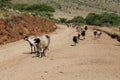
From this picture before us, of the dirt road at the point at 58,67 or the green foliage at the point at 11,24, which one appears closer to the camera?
the dirt road at the point at 58,67

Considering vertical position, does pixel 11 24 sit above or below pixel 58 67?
below

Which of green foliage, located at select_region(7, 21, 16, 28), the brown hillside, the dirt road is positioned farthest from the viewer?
green foliage, located at select_region(7, 21, 16, 28)

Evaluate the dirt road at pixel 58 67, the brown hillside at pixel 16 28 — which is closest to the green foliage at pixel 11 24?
the brown hillside at pixel 16 28

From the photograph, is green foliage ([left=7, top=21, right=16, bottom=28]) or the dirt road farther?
green foliage ([left=7, top=21, right=16, bottom=28])

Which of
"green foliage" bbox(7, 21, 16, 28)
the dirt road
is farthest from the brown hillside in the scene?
the dirt road

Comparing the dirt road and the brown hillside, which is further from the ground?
the dirt road

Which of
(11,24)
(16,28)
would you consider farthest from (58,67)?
(16,28)

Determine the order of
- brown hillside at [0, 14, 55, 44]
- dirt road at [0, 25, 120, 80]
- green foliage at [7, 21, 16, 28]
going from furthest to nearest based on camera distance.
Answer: green foliage at [7, 21, 16, 28], brown hillside at [0, 14, 55, 44], dirt road at [0, 25, 120, 80]

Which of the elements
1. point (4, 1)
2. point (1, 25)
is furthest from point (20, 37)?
point (4, 1)

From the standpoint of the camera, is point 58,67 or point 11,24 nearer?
point 58,67

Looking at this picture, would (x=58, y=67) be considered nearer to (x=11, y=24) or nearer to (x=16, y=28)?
(x=11, y=24)

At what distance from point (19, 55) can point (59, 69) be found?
800 cm

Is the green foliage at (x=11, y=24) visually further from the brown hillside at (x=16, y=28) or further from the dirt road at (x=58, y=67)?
the dirt road at (x=58, y=67)

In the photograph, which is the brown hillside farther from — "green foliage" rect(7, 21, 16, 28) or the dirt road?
the dirt road
